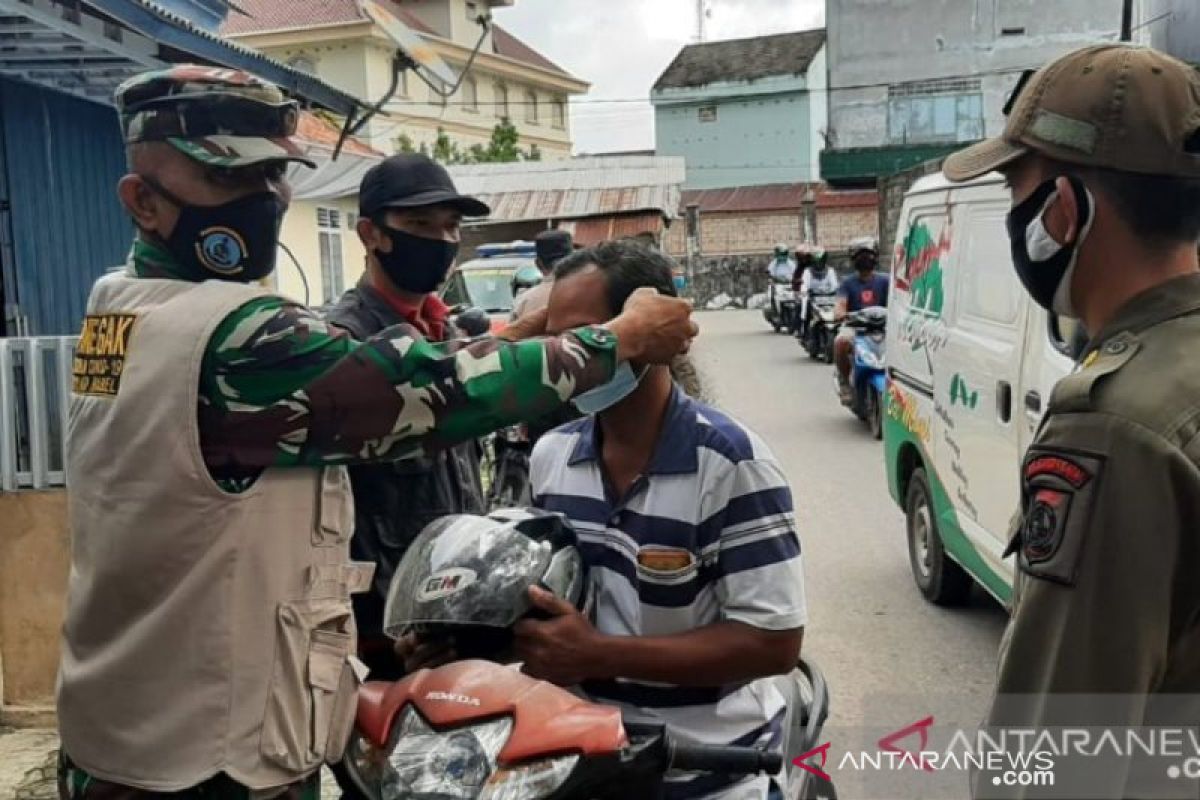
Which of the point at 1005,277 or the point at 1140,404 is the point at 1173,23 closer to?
the point at 1005,277

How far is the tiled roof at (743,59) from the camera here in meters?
48.8

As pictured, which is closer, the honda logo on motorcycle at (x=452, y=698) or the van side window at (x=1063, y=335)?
the honda logo on motorcycle at (x=452, y=698)

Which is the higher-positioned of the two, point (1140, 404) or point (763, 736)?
point (1140, 404)

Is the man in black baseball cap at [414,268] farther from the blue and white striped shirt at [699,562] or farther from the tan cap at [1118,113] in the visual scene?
the tan cap at [1118,113]

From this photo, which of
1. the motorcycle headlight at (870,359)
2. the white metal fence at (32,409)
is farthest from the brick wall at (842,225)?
the white metal fence at (32,409)

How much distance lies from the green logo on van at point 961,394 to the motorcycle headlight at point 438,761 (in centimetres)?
391

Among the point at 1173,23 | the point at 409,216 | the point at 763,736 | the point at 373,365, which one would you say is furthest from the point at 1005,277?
the point at 1173,23

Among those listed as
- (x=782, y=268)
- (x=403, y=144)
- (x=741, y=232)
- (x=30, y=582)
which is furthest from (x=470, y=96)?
(x=30, y=582)

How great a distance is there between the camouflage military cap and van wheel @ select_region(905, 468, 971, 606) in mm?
4674

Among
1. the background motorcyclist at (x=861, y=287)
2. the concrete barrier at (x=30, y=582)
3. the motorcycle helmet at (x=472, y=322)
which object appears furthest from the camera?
the background motorcyclist at (x=861, y=287)

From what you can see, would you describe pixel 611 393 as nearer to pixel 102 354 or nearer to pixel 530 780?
pixel 530 780

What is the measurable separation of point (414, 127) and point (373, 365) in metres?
40.7

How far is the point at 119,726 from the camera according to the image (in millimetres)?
1821

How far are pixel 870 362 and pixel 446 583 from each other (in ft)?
32.8
